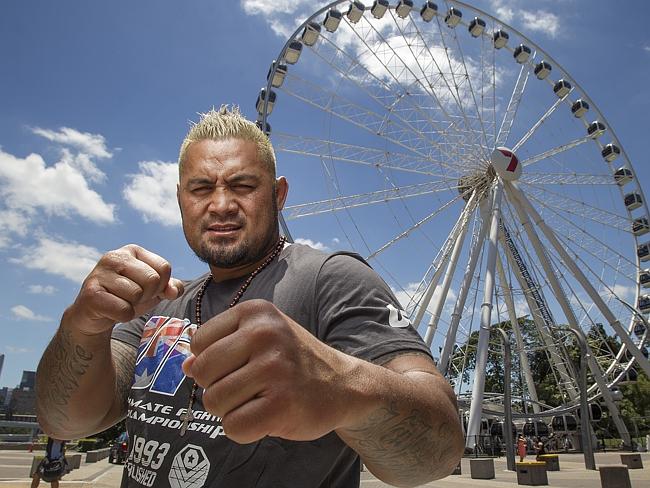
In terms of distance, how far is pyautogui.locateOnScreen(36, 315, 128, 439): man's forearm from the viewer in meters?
1.54

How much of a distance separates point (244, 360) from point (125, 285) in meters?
0.53

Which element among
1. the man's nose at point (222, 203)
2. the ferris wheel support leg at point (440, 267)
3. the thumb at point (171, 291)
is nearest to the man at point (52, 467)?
the man's nose at point (222, 203)

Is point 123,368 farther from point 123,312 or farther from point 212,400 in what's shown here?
point 212,400

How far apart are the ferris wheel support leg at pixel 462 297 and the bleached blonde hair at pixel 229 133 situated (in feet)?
69.4

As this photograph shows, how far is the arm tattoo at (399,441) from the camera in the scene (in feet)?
3.38

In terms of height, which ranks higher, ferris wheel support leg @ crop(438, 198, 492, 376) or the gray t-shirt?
ferris wheel support leg @ crop(438, 198, 492, 376)

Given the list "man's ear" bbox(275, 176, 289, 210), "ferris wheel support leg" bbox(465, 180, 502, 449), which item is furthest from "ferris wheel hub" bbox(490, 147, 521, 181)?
"man's ear" bbox(275, 176, 289, 210)

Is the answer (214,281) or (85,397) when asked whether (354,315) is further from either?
(85,397)

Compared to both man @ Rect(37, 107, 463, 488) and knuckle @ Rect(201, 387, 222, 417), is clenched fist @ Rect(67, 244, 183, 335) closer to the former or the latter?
man @ Rect(37, 107, 463, 488)

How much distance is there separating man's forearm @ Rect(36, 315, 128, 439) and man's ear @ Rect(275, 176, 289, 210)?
0.77 metres

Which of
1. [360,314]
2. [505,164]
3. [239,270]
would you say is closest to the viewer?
[360,314]

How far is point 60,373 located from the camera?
5.32ft

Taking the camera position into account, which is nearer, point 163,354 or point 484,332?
point 163,354

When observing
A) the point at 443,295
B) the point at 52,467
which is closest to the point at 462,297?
the point at 443,295
